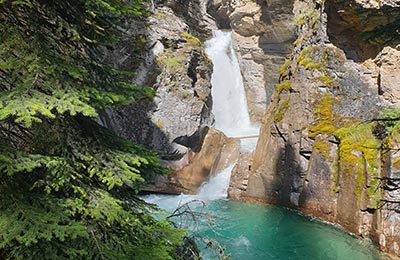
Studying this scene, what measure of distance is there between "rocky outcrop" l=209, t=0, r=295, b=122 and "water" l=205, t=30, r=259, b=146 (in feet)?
1.97

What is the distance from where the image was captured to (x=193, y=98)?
1636 cm

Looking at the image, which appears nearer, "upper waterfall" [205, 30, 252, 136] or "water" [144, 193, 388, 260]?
"water" [144, 193, 388, 260]

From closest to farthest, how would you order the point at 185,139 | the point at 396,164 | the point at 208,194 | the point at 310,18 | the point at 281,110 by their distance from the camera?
the point at 396,164 → the point at 281,110 → the point at 310,18 → the point at 208,194 → the point at 185,139

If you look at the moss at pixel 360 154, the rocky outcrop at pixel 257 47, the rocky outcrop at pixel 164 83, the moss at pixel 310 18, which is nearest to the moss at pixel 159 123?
the rocky outcrop at pixel 164 83

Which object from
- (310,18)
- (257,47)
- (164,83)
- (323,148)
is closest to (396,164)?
(323,148)

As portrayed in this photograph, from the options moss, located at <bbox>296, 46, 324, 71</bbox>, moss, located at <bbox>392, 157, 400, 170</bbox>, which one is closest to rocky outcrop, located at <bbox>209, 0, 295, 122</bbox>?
moss, located at <bbox>296, 46, 324, 71</bbox>

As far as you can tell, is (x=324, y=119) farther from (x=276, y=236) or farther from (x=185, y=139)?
(x=185, y=139)

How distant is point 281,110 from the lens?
545 inches

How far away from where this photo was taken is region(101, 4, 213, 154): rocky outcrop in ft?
49.3

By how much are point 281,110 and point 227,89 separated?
1147cm

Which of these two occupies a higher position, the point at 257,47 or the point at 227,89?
the point at 257,47

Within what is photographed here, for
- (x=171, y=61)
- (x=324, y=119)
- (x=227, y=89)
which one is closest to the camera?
(x=324, y=119)

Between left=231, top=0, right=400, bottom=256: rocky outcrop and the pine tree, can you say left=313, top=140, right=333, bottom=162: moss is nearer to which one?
left=231, top=0, right=400, bottom=256: rocky outcrop

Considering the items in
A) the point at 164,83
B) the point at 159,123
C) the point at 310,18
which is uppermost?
the point at 310,18
